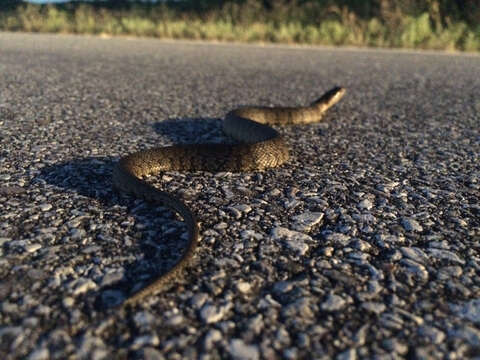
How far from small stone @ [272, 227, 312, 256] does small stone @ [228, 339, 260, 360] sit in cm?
68

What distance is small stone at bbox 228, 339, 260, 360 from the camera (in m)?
1.43

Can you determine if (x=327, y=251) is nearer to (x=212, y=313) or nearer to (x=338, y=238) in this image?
(x=338, y=238)

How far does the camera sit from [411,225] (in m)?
2.41

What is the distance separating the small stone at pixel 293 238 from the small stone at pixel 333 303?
0.35 meters

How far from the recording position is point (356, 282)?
1857 mm

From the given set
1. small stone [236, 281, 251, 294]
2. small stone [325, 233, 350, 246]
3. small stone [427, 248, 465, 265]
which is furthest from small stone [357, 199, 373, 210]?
small stone [236, 281, 251, 294]

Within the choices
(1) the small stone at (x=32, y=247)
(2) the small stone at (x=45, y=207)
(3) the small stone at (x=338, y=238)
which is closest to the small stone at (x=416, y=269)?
(3) the small stone at (x=338, y=238)

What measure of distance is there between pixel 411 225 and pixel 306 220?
535 millimetres

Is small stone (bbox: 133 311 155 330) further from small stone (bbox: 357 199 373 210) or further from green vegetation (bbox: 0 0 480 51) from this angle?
green vegetation (bbox: 0 0 480 51)

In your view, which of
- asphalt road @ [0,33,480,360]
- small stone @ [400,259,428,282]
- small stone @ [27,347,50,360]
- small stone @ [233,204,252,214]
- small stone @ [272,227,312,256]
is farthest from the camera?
small stone @ [233,204,252,214]

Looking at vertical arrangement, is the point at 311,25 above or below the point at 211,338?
above

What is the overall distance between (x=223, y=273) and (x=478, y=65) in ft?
32.7

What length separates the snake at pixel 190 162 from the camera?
1.91 metres

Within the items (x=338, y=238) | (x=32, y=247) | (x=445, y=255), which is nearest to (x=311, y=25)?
(x=338, y=238)
